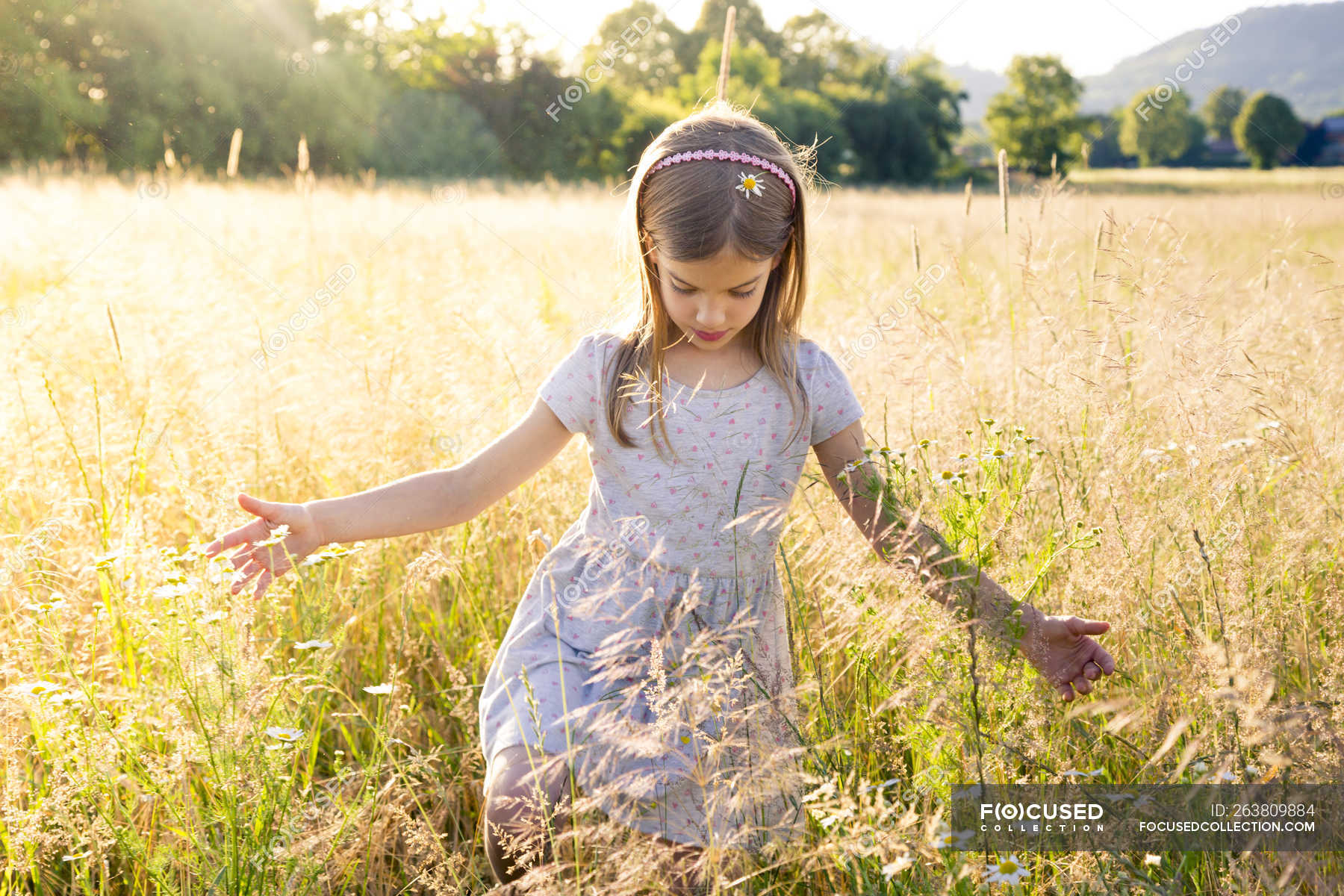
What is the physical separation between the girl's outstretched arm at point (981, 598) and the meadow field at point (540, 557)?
0.14ft

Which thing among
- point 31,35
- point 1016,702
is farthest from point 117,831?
point 31,35

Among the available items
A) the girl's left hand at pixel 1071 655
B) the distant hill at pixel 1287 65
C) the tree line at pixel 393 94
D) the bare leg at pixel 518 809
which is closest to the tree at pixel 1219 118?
the distant hill at pixel 1287 65

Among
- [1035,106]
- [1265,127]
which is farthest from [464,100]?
[1265,127]

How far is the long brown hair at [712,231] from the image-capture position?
1669 millimetres

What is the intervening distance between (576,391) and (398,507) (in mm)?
421

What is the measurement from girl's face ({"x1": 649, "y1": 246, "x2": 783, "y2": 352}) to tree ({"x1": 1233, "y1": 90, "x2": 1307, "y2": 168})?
3971 cm

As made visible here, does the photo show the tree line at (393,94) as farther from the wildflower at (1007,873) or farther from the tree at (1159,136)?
the tree at (1159,136)

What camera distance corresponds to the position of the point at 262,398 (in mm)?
2670

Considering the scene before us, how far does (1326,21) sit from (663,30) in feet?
248

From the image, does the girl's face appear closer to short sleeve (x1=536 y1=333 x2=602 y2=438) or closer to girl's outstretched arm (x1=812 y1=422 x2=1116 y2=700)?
short sleeve (x1=536 y1=333 x2=602 y2=438)

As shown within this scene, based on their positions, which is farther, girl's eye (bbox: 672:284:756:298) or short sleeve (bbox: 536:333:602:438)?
short sleeve (bbox: 536:333:602:438)

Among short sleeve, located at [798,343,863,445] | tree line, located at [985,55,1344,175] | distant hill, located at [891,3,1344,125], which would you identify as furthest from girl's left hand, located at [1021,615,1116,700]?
distant hill, located at [891,3,1344,125]

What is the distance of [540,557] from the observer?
7.73 feet

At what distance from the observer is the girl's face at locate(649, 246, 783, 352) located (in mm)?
1667
